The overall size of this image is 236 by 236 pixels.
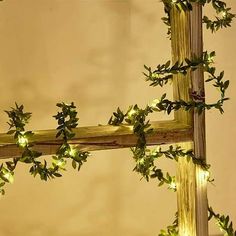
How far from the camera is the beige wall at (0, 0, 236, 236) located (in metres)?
1.63

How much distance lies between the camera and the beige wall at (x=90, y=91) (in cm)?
163

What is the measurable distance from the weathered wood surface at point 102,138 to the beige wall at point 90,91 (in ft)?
1.49

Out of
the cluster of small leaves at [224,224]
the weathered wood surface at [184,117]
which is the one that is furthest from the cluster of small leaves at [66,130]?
the cluster of small leaves at [224,224]

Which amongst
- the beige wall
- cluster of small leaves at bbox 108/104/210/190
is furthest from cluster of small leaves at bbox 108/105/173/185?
the beige wall

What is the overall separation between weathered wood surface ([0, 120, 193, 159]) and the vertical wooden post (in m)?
0.04

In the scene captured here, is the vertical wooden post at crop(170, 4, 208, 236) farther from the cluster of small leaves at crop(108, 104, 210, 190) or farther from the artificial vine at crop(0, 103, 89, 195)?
the artificial vine at crop(0, 103, 89, 195)

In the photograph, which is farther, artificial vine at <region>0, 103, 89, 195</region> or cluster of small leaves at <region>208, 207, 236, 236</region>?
cluster of small leaves at <region>208, 207, 236, 236</region>

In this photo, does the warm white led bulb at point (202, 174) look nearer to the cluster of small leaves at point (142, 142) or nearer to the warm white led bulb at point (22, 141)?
the cluster of small leaves at point (142, 142)

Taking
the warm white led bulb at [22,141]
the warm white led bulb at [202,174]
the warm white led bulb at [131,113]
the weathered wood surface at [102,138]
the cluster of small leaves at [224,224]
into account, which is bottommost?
the cluster of small leaves at [224,224]

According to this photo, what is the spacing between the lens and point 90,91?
172 cm

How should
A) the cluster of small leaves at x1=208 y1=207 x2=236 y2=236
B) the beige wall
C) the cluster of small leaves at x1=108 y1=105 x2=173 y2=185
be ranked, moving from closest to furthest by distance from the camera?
1. the cluster of small leaves at x1=108 y1=105 x2=173 y2=185
2. the cluster of small leaves at x1=208 y1=207 x2=236 y2=236
3. the beige wall

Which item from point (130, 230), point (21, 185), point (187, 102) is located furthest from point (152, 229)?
point (187, 102)

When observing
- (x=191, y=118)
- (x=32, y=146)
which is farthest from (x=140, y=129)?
(x=32, y=146)

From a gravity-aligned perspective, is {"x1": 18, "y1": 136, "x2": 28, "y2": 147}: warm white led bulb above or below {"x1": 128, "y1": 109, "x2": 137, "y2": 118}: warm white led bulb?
below
